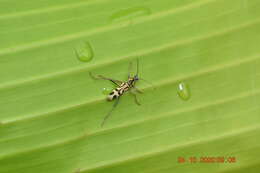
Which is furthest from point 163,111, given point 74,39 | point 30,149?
point 30,149

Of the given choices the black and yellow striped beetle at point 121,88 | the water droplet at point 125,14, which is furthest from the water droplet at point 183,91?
the water droplet at point 125,14

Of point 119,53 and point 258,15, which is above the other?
point 258,15

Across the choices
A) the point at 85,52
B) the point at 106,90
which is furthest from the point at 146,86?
the point at 85,52

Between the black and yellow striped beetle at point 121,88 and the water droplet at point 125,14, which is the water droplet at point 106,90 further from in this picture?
the water droplet at point 125,14

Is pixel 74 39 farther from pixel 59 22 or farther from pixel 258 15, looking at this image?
pixel 258 15

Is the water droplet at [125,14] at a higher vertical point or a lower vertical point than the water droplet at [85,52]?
higher

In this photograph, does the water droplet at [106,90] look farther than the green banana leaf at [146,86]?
Yes

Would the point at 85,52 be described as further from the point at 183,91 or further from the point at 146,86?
the point at 183,91
